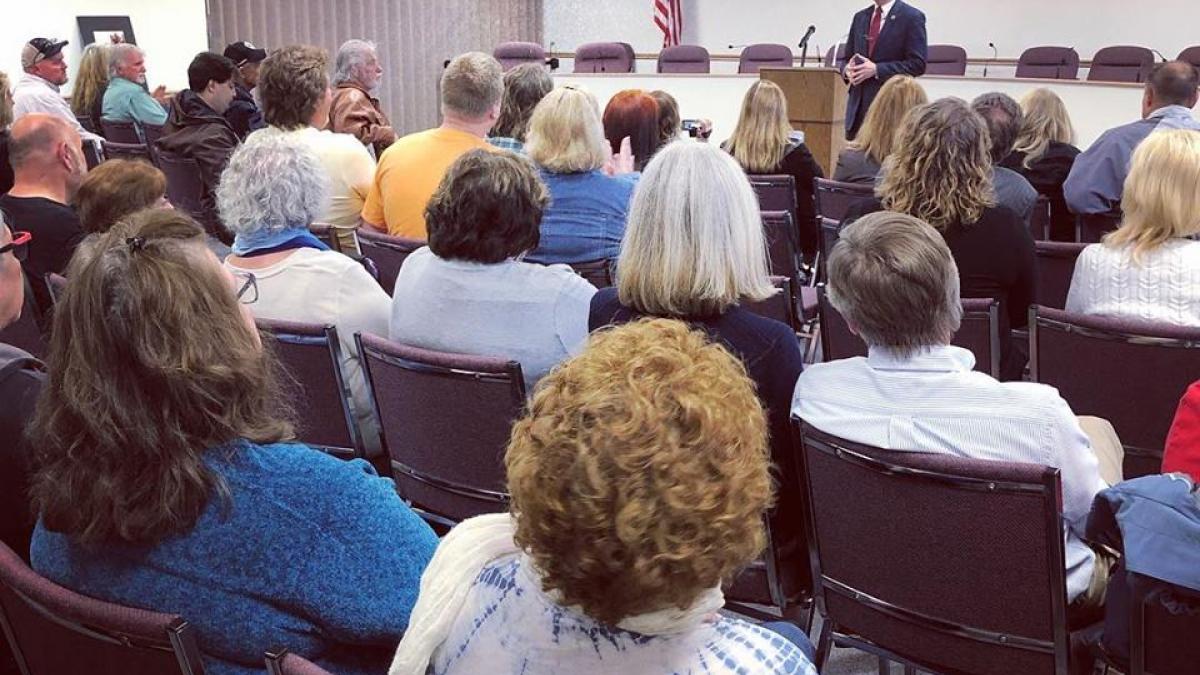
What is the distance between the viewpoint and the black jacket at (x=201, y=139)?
598 centimetres

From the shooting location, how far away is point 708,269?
2.35m

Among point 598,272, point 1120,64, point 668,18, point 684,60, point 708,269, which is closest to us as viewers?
point 708,269

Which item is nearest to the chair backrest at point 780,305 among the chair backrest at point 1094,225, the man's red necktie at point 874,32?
the chair backrest at point 1094,225

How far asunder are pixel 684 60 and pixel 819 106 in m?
4.17

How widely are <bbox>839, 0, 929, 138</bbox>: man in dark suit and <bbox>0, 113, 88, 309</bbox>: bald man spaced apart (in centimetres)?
495

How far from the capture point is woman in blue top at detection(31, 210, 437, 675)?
1422 mm

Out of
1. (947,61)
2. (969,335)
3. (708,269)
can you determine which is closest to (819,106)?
(947,61)

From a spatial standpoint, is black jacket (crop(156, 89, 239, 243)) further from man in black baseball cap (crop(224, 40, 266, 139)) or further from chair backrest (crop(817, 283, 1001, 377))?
chair backrest (crop(817, 283, 1001, 377))

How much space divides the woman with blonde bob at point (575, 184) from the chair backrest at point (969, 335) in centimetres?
84

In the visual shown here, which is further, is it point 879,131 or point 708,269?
point 879,131

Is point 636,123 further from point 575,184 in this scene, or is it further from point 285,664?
point 285,664

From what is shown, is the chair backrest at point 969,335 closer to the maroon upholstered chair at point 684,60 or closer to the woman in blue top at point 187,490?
the woman in blue top at point 187,490

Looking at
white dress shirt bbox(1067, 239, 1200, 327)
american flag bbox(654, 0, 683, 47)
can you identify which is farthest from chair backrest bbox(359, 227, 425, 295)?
american flag bbox(654, 0, 683, 47)

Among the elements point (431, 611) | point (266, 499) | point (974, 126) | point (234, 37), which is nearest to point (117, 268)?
point (266, 499)
